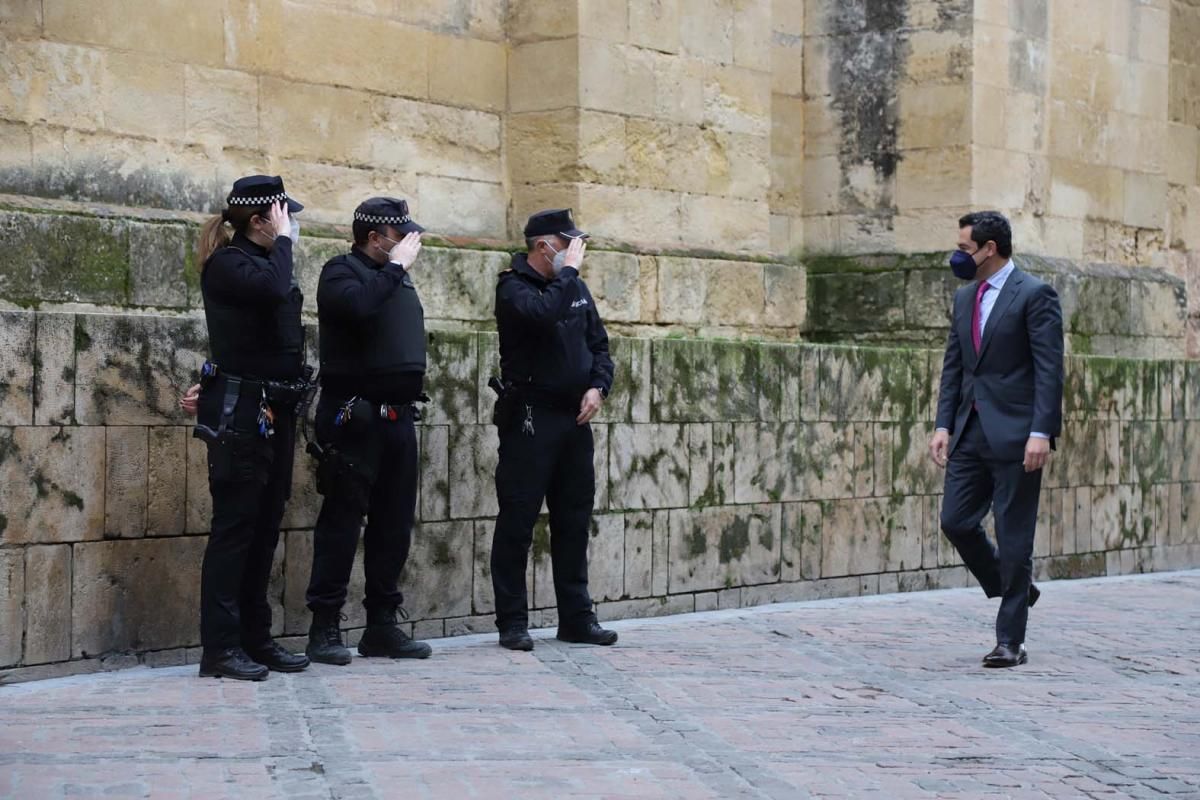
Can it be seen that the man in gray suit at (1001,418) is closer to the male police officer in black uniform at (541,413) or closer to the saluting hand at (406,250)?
the male police officer in black uniform at (541,413)

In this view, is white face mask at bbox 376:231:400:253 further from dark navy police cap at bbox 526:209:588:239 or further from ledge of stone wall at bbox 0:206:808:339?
ledge of stone wall at bbox 0:206:808:339

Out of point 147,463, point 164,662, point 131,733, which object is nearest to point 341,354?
point 147,463

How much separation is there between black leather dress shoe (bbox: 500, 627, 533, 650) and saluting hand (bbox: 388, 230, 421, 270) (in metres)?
1.63

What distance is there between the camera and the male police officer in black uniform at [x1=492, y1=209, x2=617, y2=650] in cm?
851

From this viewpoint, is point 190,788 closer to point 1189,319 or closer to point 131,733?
A: point 131,733

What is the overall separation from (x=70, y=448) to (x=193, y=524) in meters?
0.62

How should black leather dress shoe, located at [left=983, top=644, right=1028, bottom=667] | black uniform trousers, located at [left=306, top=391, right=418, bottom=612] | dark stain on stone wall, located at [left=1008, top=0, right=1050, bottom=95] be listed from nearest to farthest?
black uniform trousers, located at [left=306, top=391, right=418, bottom=612]
black leather dress shoe, located at [left=983, top=644, right=1028, bottom=667]
dark stain on stone wall, located at [left=1008, top=0, right=1050, bottom=95]

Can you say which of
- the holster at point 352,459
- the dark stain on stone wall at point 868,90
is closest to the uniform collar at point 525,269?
the holster at point 352,459

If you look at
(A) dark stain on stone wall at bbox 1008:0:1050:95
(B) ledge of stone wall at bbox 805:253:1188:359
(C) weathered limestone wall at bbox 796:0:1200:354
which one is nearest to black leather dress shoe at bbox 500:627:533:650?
(B) ledge of stone wall at bbox 805:253:1188:359

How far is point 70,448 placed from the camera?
7578 millimetres

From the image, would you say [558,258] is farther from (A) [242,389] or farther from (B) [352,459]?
(A) [242,389]

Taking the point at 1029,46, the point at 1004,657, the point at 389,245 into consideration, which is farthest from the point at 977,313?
the point at 1029,46

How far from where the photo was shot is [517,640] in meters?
8.49

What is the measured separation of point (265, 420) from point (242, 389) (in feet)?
0.46
